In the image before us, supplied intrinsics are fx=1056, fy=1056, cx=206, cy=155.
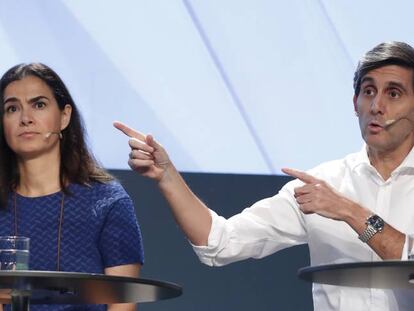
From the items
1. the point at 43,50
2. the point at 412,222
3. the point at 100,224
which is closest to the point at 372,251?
the point at 412,222

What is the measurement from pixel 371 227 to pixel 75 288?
0.78 m

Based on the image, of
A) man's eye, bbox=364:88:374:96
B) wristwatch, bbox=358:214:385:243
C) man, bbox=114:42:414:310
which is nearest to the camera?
wristwatch, bbox=358:214:385:243

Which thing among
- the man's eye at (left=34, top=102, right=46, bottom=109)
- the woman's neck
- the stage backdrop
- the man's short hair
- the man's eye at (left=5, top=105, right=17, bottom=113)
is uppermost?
the man's short hair

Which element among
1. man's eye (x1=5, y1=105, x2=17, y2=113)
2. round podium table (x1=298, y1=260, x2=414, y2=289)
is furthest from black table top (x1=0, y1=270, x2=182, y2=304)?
man's eye (x1=5, y1=105, x2=17, y2=113)

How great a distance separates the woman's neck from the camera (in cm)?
291

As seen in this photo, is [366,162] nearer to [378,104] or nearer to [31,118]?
[378,104]

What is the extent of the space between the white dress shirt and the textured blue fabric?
0.68 ft

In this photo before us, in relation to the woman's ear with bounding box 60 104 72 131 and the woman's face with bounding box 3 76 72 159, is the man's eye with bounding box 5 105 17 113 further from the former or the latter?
the woman's ear with bounding box 60 104 72 131

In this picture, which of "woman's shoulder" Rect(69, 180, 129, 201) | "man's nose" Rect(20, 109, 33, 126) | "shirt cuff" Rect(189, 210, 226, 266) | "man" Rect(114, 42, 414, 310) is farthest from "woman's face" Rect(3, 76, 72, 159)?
"shirt cuff" Rect(189, 210, 226, 266)

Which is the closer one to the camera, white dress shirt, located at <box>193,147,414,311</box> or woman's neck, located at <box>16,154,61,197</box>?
white dress shirt, located at <box>193,147,414,311</box>

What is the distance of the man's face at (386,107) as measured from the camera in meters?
2.81

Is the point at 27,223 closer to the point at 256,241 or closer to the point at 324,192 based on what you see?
the point at 256,241

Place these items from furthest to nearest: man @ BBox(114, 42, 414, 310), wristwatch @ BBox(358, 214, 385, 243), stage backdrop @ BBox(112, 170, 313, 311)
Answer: stage backdrop @ BBox(112, 170, 313, 311) < man @ BBox(114, 42, 414, 310) < wristwatch @ BBox(358, 214, 385, 243)

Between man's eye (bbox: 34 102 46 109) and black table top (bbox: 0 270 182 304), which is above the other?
man's eye (bbox: 34 102 46 109)
